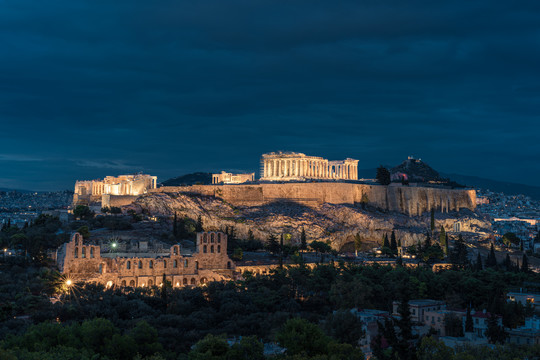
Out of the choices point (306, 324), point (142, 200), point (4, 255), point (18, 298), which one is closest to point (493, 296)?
point (306, 324)

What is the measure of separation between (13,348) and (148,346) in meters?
6.36

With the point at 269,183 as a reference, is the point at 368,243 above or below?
below

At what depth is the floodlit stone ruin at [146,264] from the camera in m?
48.5

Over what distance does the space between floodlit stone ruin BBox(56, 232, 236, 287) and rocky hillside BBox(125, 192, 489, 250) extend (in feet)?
66.2

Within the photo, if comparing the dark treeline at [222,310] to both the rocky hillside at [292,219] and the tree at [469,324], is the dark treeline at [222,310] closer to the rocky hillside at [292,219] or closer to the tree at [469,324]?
the tree at [469,324]

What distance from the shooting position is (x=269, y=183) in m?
94.9

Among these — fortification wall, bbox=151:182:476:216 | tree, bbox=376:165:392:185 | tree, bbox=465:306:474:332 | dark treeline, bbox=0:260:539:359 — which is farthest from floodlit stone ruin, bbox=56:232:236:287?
tree, bbox=376:165:392:185

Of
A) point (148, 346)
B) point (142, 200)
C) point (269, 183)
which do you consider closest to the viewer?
A: point (148, 346)

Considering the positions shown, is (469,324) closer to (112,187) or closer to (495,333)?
(495,333)

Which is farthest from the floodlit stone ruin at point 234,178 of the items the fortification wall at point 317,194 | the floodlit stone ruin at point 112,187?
the floodlit stone ruin at point 112,187

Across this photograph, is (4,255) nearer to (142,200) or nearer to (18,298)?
(18,298)

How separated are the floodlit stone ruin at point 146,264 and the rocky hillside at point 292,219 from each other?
2019 cm

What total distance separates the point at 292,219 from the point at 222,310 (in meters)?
36.7

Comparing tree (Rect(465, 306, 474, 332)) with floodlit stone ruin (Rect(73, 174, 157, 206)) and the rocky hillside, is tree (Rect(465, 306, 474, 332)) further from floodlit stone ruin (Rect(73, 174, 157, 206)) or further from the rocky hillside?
floodlit stone ruin (Rect(73, 174, 157, 206))
